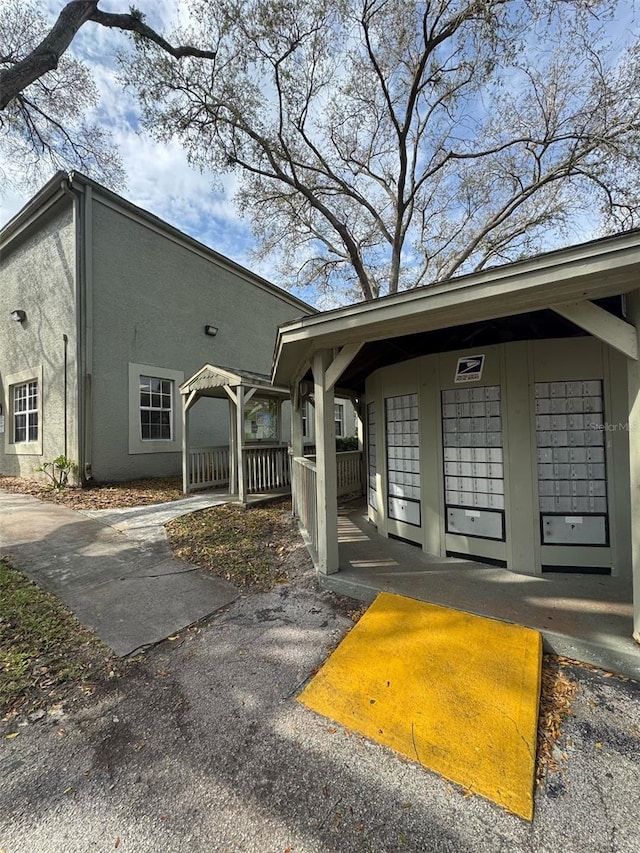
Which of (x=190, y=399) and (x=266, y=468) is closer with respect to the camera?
(x=190, y=399)

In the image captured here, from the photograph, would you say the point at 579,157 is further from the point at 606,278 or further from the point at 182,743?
the point at 182,743

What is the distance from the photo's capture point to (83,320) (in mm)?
8867

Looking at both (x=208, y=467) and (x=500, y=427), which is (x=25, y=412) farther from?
(x=500, y=427)

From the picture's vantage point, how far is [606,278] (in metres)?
2.44

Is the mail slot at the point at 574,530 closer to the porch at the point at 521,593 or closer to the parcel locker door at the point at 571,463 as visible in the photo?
the parcel locker door at the point at 571,463

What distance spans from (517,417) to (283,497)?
18.9ft

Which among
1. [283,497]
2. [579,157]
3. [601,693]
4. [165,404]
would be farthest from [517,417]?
[579,157]

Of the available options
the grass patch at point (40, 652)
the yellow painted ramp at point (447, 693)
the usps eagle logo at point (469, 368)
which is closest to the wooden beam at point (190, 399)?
the grass patch at point (40, 652)

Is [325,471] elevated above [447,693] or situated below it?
above

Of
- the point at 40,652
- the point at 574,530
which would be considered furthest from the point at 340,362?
the point at 40,652

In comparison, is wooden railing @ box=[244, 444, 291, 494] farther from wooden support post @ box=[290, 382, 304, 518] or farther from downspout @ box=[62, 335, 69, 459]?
downspout @ box=[62, 335, 69, 459]

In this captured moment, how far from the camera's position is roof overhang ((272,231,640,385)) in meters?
2.36

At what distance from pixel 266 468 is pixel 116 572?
513 centimetres

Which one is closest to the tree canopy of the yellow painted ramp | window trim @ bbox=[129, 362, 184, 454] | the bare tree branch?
the bare tree branch
